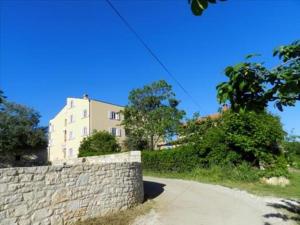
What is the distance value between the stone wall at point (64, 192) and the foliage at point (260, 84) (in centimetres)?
499

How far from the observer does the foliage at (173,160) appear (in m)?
21.2

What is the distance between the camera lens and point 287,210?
10375mm

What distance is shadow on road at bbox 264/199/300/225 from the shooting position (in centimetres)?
940

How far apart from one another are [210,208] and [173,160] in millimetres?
11843

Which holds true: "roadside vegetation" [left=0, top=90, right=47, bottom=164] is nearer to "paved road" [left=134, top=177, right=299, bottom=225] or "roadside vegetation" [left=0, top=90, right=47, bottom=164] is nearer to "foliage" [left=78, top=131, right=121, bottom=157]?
"foliage" [left=78, top=131, right=121, bottom=157]

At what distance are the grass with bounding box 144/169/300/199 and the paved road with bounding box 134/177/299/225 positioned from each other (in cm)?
121

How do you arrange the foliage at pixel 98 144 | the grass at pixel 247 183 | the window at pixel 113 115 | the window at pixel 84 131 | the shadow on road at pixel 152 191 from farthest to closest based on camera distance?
the window at pixel 113 115 < the window at pixel 84 131 < the foliage at pixel 98 144 < the grass at pixel 247 183 < the shadow on road at pixel 152 191

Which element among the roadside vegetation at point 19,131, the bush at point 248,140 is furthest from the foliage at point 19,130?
the bush at point 248,140

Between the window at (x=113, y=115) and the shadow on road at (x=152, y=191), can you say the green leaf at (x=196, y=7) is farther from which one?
the window at (x=113, y=115)

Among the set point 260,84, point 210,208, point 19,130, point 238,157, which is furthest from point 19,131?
point 260,84

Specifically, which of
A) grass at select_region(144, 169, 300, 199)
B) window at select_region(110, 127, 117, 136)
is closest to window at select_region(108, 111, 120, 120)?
window at select_region(110, 127, 117, 136)

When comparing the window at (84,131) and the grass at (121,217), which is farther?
the window at (84,131)

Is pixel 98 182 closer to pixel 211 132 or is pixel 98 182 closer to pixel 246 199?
pixel 246 199

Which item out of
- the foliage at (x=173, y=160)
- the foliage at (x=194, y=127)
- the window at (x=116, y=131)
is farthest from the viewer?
the window at (x=116, y=131)
